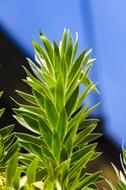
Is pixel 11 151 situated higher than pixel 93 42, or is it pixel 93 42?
pixel 93 42

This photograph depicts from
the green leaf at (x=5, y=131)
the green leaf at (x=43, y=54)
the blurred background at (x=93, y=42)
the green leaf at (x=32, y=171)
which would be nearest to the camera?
the green leaf at (x=32, y=171)

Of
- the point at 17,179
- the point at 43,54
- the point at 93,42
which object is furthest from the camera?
the point at 93,42

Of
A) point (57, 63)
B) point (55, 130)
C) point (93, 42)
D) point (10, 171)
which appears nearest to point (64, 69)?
point (57, 63)

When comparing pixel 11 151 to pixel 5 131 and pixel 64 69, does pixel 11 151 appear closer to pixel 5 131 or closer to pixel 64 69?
pixel 5 131

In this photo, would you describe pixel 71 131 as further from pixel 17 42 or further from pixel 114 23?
pixel 17 42

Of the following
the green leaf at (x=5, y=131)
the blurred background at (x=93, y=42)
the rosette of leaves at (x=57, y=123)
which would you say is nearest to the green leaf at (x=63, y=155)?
the rosette of leaves at (x=57, y=123)

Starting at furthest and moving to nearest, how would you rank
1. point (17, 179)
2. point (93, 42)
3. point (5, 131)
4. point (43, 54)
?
point (93, 42)
point (5, 131)
point (43, 54)
point (17, 179)

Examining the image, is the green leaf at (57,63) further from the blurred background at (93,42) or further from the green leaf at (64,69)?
the blurred background at (93,42)
